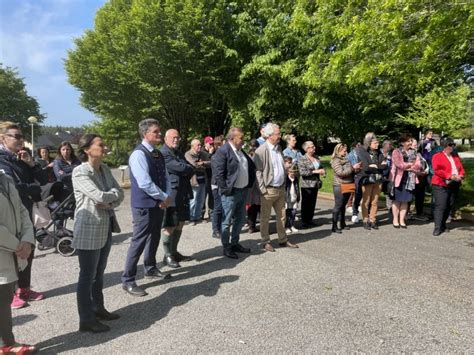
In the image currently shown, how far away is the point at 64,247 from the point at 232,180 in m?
3.05

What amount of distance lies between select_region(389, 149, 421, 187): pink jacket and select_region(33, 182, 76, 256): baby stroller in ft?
21.2

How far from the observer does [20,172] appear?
469 centimetres

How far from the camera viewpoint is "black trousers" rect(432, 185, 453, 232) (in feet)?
24.7

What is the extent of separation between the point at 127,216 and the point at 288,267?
579 cm

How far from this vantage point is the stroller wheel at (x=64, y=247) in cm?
637

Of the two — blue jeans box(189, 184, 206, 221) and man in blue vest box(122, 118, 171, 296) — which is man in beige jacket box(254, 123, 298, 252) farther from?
blue jeans box(189, 184, 206, 221)

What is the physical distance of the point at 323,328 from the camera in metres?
3.71

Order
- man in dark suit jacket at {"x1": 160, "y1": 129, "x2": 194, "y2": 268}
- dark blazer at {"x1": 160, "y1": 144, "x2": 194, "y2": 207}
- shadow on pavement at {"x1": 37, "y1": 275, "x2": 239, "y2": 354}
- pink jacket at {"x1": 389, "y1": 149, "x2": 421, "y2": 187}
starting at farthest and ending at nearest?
pink jacket at {"x1": 389, "y1": 149, "x2": 421, "y2": 187}, dark blazer at {"x1": 160, "y1": 144, "x2": 194, "y2": 207}, man in dark suit jacket at {"x1": 160, "y1": 129, "x2": 194, "y2": 268}, shadow on pavement at {"x1": 37, "y1": 275, "x2": 239, "y2": 354}

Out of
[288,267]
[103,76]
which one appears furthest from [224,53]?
[288,267]

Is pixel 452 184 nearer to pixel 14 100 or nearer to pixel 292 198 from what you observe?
pixel 292 198

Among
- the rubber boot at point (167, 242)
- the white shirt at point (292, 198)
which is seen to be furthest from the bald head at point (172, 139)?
the white shirt at point (292, 198)

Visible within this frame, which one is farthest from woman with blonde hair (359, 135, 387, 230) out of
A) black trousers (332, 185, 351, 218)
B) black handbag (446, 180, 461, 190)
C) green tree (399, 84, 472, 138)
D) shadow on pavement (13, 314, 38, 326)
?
green tree (399, 84, 472, 138)

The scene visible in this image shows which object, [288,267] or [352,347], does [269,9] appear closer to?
[288,267]

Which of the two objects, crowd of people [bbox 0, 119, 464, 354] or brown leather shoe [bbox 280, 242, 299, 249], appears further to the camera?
brown leather shoe [bbox 280, 242, 299, 249]
